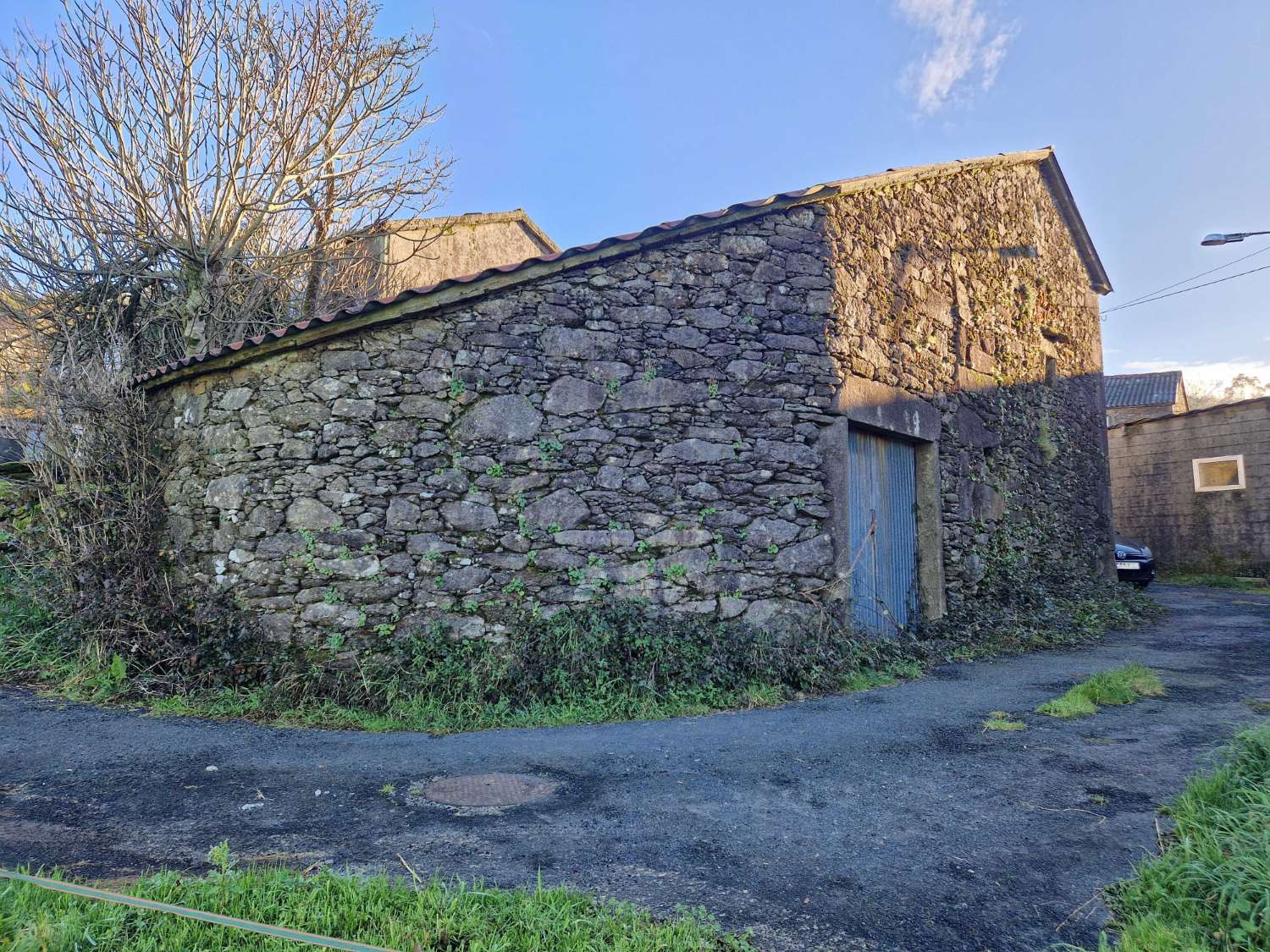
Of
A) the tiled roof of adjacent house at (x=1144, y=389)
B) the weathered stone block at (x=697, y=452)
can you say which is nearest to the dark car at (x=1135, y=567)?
the weathered stone block at (x=697, y=452)

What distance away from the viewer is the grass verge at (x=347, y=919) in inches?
88.1

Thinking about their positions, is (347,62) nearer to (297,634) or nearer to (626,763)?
(297,634)

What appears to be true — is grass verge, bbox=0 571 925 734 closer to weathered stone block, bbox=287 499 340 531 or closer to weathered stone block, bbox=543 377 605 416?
weathered stone block, bbox=287 499 340 531

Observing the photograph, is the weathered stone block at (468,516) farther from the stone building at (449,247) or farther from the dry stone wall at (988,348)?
the stone building at (449,247)

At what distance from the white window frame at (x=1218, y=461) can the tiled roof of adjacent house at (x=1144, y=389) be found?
41.6 feet

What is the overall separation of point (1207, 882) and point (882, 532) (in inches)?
189

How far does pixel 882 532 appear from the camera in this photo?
7160 mm

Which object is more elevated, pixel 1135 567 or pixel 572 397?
pixel 572 397

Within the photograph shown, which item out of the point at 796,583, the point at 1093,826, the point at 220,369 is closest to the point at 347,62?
the point at 220,369

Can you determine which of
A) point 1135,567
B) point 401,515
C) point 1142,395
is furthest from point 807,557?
point 1142,395

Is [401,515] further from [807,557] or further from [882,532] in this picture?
[882,532]

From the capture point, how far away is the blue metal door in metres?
6.78

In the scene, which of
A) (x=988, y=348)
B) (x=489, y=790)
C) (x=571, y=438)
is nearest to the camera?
(x=489, y=790)

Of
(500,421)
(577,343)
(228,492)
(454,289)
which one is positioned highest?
(454,289)
